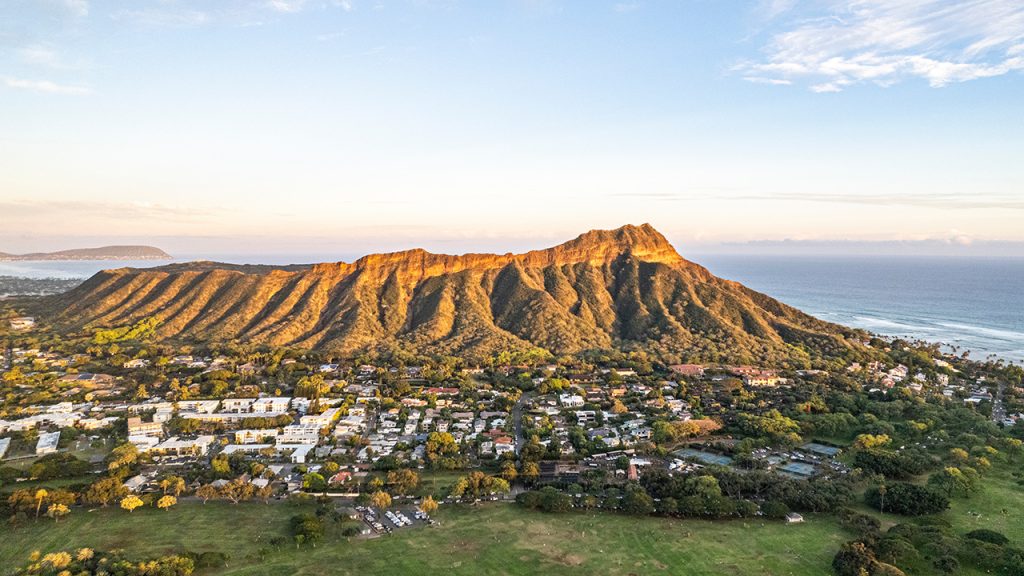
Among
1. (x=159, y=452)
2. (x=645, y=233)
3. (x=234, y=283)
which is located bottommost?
(x=159, y=452)

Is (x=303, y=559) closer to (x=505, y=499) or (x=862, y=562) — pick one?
(x=505, y=499)

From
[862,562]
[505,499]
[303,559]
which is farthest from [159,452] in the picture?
[862,562]

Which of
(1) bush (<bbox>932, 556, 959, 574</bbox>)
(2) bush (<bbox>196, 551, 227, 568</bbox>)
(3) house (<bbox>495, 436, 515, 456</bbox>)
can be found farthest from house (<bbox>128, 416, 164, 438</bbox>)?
(1) bush (<bbox>932, 556, 959, 574</bbox>)

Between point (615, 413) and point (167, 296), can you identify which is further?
point (167, 296)

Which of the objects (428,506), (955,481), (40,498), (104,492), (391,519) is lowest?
(391,519)

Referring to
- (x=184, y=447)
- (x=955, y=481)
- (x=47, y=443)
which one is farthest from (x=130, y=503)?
(x=955, y=481)

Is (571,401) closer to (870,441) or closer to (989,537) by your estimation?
(870,441)

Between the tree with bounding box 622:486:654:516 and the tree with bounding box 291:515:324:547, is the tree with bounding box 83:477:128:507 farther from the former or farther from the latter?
the tree with bounding box 622:486:654:516
